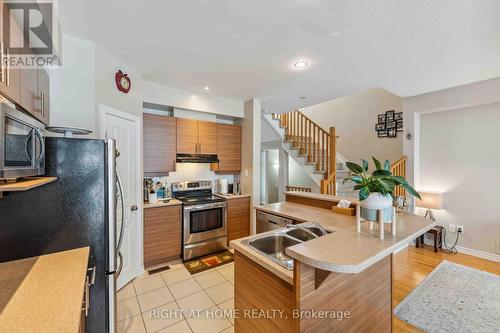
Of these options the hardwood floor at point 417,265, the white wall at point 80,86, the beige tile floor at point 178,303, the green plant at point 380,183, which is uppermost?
the white wall at point 80,86

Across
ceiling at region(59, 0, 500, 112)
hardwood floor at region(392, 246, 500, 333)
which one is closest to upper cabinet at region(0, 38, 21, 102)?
ceiling at region(59, 0, 500, 112)

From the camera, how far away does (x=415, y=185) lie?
12.6 feet

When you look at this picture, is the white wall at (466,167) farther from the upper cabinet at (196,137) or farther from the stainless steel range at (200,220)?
the upper cabinet at (196,137)

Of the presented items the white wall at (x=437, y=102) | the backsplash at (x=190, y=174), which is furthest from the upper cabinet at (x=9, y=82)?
the white wall at (x=437, y=102)

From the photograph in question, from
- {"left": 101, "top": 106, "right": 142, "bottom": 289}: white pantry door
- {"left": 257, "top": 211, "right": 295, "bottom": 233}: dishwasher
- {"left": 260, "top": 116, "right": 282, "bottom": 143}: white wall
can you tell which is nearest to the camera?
{"left": 257, "top": 211, "right": 295, "bottom": 233}: dishwasher

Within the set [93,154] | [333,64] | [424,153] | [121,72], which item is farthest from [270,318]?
[424,153]

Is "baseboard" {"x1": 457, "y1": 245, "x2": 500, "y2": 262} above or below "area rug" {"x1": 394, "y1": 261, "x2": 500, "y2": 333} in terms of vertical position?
above

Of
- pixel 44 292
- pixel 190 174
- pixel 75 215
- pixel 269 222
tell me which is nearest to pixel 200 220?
pixel 190 174

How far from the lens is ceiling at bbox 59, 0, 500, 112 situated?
1.63 meters

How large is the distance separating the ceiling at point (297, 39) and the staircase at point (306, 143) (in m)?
1.94

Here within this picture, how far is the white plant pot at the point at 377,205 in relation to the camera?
135 cm

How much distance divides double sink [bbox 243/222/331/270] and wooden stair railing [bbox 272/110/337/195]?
2.68m

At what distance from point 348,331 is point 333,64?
8.53 feet

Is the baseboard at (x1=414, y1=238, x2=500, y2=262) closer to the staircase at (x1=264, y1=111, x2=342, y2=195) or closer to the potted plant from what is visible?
the staircase at (x1=264, y1=111, x2=342, y2=195)
